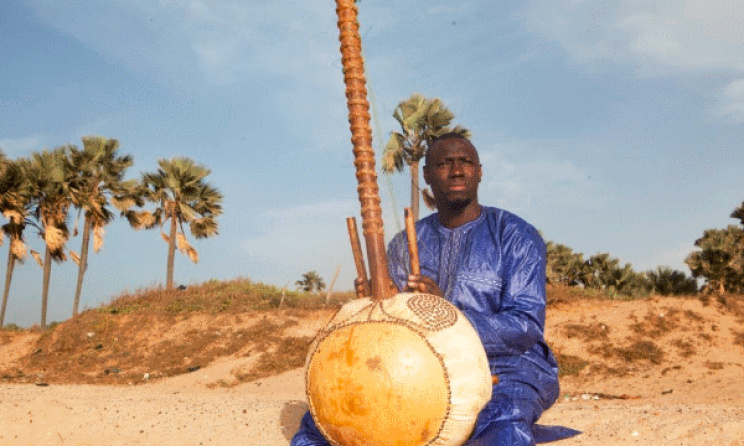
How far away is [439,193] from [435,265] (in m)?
0.41

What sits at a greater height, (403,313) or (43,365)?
(403,313)

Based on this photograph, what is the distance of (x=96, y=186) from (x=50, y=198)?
1730 millimetres

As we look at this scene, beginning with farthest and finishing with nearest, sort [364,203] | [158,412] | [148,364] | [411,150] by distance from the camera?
[411,150]
[148,364]
[158,412]
[364,203]

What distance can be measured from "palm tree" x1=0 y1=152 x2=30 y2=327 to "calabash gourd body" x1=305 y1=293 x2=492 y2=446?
2436 cm

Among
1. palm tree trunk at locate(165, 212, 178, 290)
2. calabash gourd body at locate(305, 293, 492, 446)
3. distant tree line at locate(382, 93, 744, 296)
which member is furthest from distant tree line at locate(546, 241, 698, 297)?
calabash gourd body at locate(305, 293, 492, 446)

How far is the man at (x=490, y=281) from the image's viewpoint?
2.67 meters

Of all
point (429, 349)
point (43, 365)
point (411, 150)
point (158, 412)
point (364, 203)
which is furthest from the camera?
point (411, 150)

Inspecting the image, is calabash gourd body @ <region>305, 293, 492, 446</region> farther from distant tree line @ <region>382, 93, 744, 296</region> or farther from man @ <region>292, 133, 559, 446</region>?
distant tree line @ <region>382, 93, 744, 296</region>

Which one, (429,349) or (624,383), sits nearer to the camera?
(429,349)

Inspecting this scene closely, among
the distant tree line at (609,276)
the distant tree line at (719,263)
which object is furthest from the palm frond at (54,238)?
the distant tree line at (719,263)

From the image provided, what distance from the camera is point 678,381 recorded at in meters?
11.5

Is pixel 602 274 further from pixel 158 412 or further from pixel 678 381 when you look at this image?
pixel 158 412

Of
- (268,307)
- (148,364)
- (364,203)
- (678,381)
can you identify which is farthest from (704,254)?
(364,203)

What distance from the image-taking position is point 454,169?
10.2 ft
